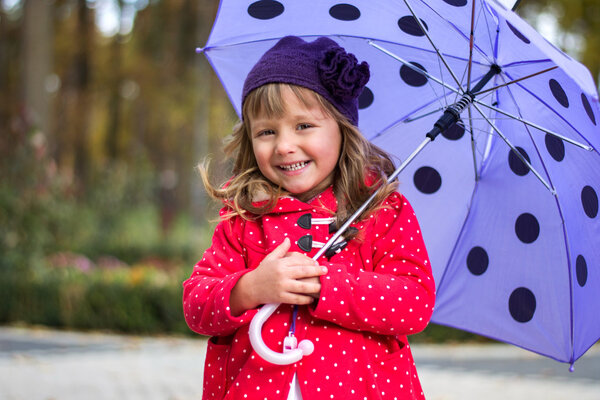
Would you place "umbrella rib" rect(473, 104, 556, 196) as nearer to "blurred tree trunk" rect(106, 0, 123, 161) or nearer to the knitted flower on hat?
the knitted flower on hat

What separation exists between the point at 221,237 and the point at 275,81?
48 cm

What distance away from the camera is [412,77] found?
269 centimetres

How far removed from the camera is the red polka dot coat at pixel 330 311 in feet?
6.01

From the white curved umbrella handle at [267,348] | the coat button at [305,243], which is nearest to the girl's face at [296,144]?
the coat button at [305,243]

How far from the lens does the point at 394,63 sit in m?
2.69

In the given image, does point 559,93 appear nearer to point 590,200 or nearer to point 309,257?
point 590,200

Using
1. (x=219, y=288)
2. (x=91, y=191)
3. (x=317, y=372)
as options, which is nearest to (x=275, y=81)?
(x=219, y=288)

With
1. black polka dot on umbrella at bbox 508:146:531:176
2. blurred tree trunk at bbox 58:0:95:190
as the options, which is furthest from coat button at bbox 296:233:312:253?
blurred tree trunk at bbox 58:0:95:190

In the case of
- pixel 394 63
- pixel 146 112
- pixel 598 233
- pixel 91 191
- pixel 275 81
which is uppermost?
pixel 275 81

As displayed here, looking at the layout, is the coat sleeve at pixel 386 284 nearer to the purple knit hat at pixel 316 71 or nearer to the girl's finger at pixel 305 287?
the girl's finger at pixel 305 287

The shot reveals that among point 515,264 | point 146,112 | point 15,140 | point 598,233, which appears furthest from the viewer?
point 146,112

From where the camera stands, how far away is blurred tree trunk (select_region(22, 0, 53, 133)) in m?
11.9

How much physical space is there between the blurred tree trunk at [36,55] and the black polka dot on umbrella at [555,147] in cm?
1069

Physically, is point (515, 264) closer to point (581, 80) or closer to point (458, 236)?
point (458, 236)
